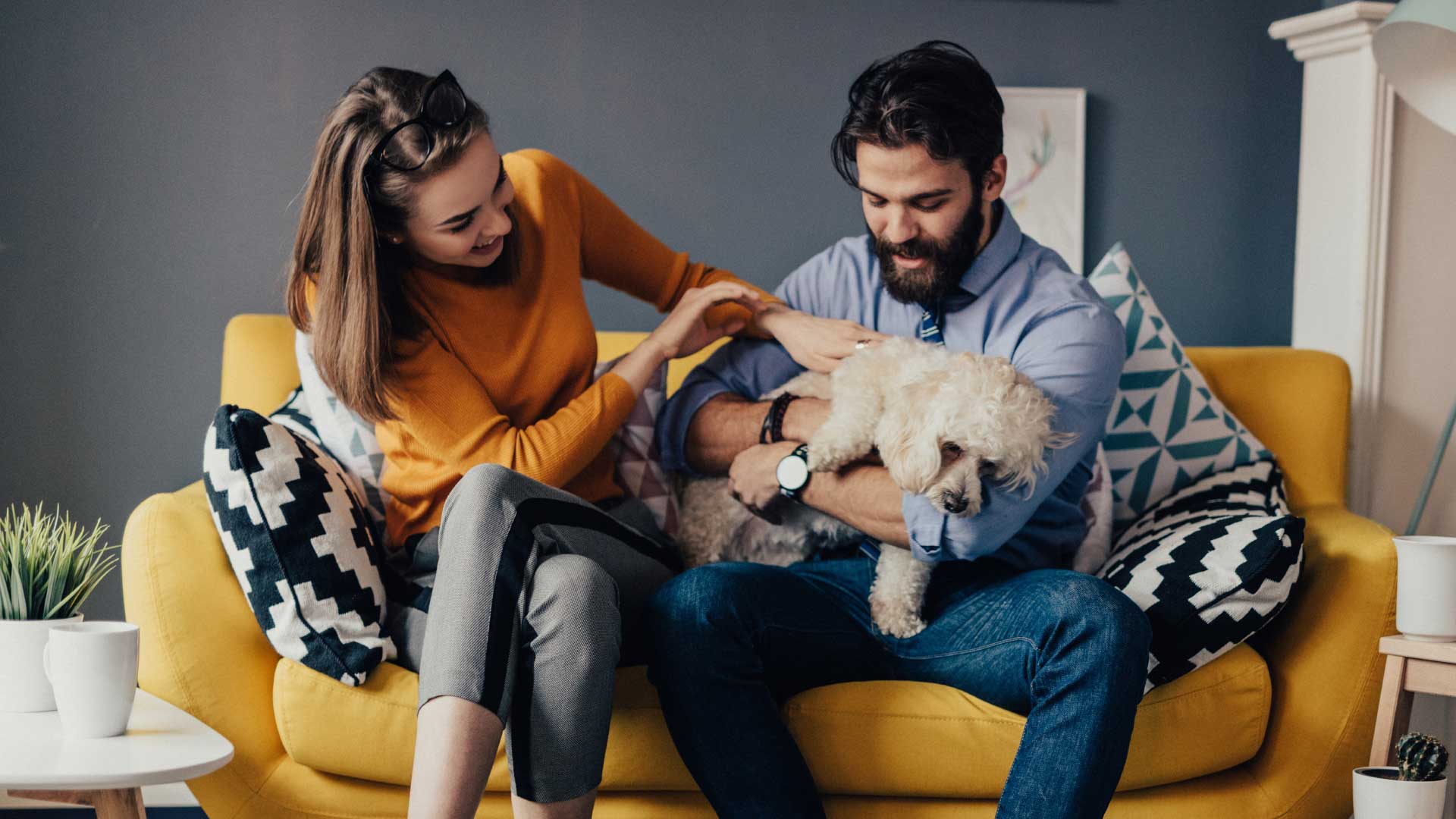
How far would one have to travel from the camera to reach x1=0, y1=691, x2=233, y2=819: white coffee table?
119 cm

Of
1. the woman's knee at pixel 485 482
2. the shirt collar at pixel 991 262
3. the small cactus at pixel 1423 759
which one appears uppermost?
the shirt collar at pixel 991 262

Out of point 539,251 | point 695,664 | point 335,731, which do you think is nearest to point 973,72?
point 539,251

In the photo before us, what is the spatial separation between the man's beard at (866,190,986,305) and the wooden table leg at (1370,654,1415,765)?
862 mm

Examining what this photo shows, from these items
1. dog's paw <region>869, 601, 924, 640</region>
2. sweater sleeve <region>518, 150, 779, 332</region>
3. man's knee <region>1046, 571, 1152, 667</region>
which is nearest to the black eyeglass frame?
sweater sleeve <region>518, 150, 779, 332</region>

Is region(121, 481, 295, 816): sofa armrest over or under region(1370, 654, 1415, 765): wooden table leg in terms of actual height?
over

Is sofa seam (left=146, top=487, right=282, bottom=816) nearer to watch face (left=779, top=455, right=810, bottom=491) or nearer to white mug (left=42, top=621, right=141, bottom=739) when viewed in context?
white mug (left=42, top=621, right=141, bottom=739)

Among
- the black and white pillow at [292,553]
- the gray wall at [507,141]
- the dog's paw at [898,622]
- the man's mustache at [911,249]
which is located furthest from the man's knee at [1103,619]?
the gray wall at [507,141]

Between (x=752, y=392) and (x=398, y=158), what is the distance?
28.2 inches

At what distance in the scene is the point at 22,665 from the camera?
142 centimetres

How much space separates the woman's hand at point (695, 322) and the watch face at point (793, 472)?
0.93 ft

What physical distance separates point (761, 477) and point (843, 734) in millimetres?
398

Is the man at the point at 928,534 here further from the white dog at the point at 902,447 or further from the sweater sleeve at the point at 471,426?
the sweater sleeve at the point at 471,426

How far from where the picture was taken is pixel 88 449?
260 cm

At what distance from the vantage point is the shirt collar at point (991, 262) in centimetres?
179
